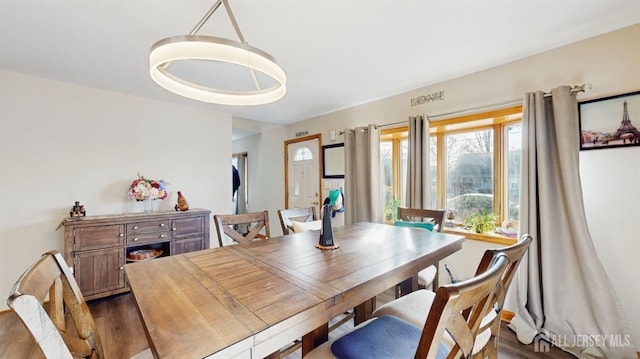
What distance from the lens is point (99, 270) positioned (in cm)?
266

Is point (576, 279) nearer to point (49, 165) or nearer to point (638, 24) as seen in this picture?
point (638, 24)

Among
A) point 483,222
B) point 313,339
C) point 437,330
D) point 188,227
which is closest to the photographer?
point 437,330

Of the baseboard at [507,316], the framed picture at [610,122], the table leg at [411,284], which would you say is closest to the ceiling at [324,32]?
the framed picture at [610,122]

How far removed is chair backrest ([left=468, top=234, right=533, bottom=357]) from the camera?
38.5 inches

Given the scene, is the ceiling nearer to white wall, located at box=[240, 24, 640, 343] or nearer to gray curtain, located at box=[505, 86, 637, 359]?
white wall, located at box=[240, 24, 640, 343]

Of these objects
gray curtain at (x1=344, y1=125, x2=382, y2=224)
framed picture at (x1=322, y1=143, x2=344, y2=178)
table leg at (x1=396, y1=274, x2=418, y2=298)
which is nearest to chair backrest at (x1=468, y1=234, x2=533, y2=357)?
table leg at (x1=396, y1=274, x2=418, y2=298)

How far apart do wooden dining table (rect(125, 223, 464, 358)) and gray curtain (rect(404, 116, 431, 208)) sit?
1104 mm

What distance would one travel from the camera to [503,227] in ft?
8.48

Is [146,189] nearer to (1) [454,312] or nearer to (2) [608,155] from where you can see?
(1) [454,312]

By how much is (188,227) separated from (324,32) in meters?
2.70

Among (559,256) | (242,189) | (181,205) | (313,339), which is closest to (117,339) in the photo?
(181,205)

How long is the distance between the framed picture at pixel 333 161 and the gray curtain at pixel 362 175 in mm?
257

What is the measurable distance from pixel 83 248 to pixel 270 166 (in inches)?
122

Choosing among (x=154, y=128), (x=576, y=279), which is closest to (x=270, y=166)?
(x=154, y=128)
